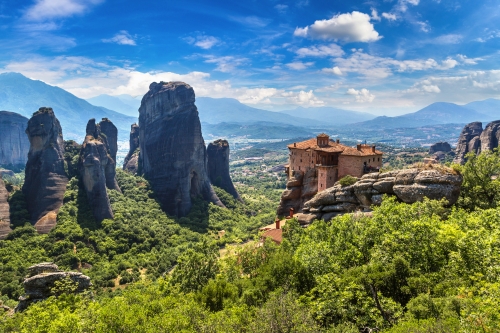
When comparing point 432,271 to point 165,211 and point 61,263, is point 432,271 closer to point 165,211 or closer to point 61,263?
point 61,263

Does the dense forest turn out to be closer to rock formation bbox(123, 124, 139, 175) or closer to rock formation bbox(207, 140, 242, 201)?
rock formation bbox(123, 124, 139, 175)

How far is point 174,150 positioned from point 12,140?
13100 cm

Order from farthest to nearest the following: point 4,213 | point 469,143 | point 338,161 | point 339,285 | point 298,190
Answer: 1. point 469,143
2. point 4,213
3. point 298,190
4. point 338,161
5. point 339,285

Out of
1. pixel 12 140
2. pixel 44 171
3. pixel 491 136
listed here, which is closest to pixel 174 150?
pixel 44 171

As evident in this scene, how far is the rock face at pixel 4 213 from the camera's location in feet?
176

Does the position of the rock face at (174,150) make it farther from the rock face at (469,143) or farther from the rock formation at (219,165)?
the rock face at (469,143)

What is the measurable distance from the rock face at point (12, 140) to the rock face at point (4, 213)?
13502 cm

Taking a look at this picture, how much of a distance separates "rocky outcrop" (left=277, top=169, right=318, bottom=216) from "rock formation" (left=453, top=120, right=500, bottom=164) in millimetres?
75233

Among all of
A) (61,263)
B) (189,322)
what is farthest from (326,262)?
(61,263)

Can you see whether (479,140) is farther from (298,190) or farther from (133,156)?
(133,156)

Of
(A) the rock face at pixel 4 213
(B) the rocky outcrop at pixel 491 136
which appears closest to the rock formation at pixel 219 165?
(A) the rock face at pixel 4 213

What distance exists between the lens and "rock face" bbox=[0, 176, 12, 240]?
176 feet

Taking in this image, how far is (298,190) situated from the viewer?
5231 cm

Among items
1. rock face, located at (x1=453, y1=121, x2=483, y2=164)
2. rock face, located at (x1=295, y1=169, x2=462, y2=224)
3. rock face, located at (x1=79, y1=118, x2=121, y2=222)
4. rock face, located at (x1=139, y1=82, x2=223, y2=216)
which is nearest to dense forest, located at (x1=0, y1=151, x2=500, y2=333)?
rock face, located at (x1=295, y1=169, x2=462, y2=224)
